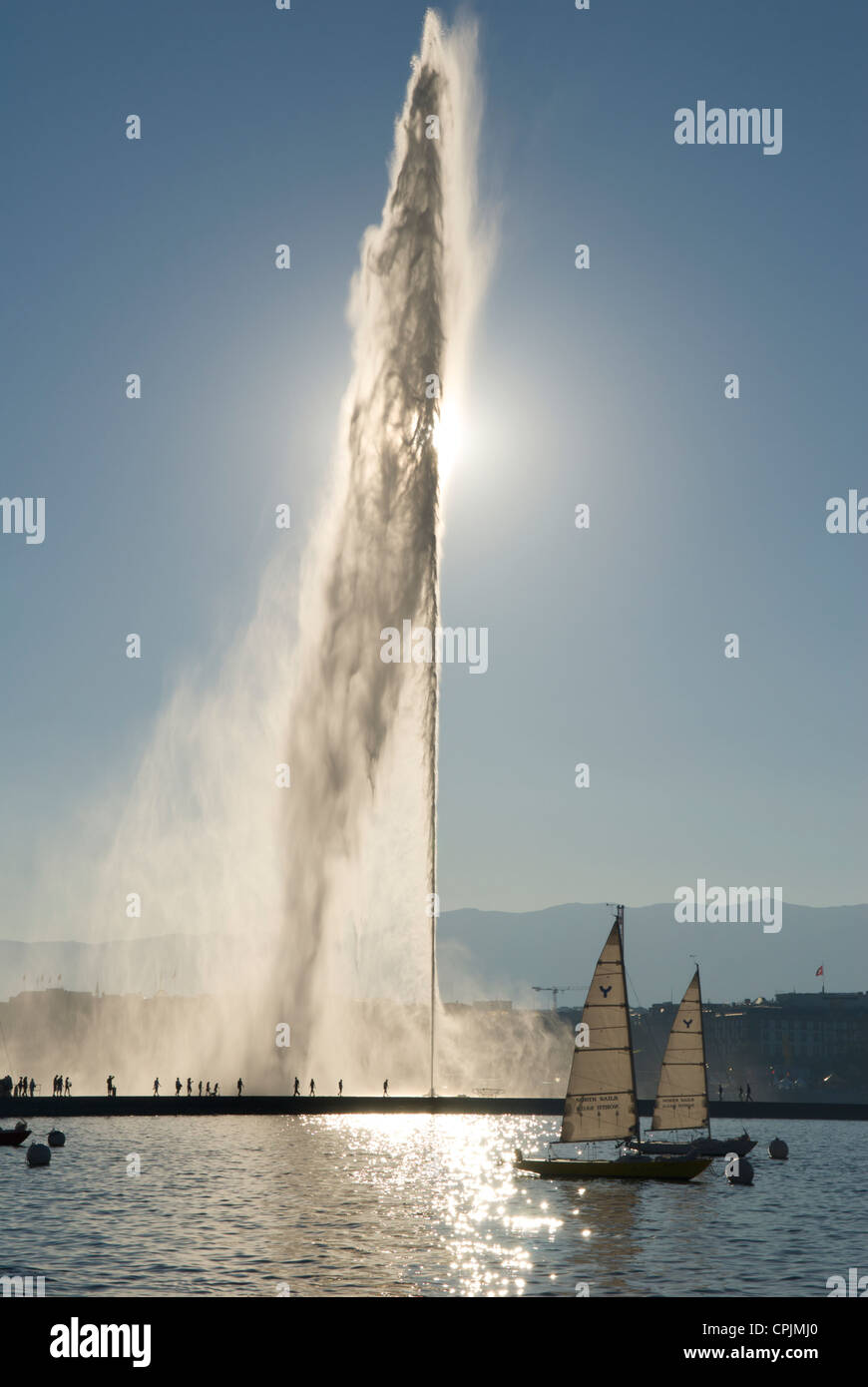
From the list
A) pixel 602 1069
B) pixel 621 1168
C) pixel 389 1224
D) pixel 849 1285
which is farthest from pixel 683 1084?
pixel 849 1285

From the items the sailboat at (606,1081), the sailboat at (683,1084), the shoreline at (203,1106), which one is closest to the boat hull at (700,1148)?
the sailboat at (683,1084)

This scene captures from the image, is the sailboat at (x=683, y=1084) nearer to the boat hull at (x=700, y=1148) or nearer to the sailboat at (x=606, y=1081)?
the boat hull at (x=700, y=1148)

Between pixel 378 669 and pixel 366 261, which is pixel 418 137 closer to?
pixel 366 261

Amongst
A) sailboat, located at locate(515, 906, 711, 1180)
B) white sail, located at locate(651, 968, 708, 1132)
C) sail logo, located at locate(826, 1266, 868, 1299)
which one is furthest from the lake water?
white sail, located at locate(651, 968, 708, 1132)

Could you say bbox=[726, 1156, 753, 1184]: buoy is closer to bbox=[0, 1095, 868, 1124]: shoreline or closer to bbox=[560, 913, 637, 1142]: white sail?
bbox=[560, 913, 637, 1142]: white sail

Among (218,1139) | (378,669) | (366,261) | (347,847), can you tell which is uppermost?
(366,261)
